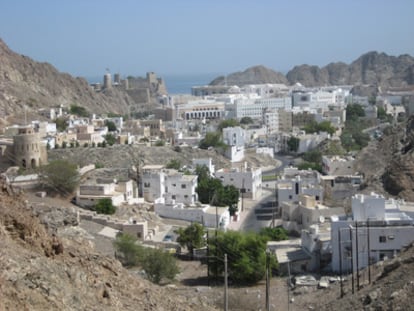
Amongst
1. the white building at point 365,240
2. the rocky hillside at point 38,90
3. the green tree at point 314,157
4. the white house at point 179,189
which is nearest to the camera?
the white building at point 365,240

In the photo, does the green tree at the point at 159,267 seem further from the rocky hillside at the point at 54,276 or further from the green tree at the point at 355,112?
the green tree at the point at 355,112

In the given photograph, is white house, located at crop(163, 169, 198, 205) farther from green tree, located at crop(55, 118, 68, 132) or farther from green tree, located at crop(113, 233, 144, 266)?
green tree, located at crop(55, 118, 68, 132)

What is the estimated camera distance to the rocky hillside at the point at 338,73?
136 m

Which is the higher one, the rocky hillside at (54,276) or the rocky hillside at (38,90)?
the rocky hillside at (38,90)

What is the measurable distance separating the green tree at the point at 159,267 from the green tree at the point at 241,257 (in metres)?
1.23

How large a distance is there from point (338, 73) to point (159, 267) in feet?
415

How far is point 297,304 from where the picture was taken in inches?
679

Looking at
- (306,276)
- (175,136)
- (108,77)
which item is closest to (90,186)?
(306,276)

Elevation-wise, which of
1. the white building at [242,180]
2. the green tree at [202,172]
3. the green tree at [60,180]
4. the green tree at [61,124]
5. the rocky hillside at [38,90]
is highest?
the rocky hillside at [38,90]

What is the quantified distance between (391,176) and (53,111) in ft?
95.1

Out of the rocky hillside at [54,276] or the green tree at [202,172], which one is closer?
the rocky hillside at [54,276]

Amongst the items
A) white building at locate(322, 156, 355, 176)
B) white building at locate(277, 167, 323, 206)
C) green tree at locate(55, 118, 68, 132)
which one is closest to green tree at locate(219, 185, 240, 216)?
white building at locate(277, 167, 323, 206)

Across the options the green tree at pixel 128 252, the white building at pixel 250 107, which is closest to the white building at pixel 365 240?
the green tree at pixel 128 252

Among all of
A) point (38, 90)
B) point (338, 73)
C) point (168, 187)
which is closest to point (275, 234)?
point (168, 187)
